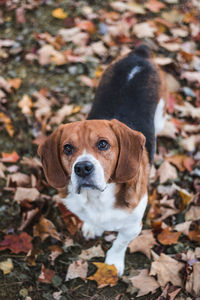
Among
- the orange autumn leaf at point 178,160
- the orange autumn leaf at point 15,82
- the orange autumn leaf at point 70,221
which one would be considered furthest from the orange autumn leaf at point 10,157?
the orange autumn leaf at point 178,160

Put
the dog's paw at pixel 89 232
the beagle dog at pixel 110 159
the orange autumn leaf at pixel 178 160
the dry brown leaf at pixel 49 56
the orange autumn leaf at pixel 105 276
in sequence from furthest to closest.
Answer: the dry brown leaf at pixel 49 56 < the orange autumn leaf at pixel 178 160 < the dog's paw at pixel 89 232 < the orange autumn leaf at pixel 105 276 < the beagle dog at pixel 110 159

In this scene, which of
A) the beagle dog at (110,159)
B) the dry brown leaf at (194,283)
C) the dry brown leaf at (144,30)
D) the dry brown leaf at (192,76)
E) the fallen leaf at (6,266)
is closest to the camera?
the beagle dog at (110,159)

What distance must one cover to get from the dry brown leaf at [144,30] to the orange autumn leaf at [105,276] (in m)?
3.55

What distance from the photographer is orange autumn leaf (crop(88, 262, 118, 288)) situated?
11.2 ft

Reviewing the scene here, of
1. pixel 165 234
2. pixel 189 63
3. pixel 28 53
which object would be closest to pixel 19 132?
pixel 28 53

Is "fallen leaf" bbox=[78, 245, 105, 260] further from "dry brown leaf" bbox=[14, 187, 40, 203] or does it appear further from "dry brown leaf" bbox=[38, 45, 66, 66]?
"dry brown leaf" bbox=[38, 45, 66, 66]

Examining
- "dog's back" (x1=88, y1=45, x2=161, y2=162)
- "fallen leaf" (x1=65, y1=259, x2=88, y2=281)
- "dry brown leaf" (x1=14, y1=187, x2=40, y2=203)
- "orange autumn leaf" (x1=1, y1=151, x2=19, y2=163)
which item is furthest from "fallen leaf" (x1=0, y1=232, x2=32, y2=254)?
"dog's back" (x1=88, y1=45, x2=161, y2=162)

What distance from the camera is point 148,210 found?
389 centimetres

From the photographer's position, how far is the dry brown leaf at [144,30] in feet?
18.0

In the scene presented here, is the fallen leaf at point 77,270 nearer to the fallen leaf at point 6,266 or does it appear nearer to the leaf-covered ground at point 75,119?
the leaf-covered ground at point 75,119

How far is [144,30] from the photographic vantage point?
548 centimetres

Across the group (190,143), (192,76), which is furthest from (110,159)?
(192,76)

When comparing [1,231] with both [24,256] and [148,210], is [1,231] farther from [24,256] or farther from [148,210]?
[148,210]

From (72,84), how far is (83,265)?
8.64ft
